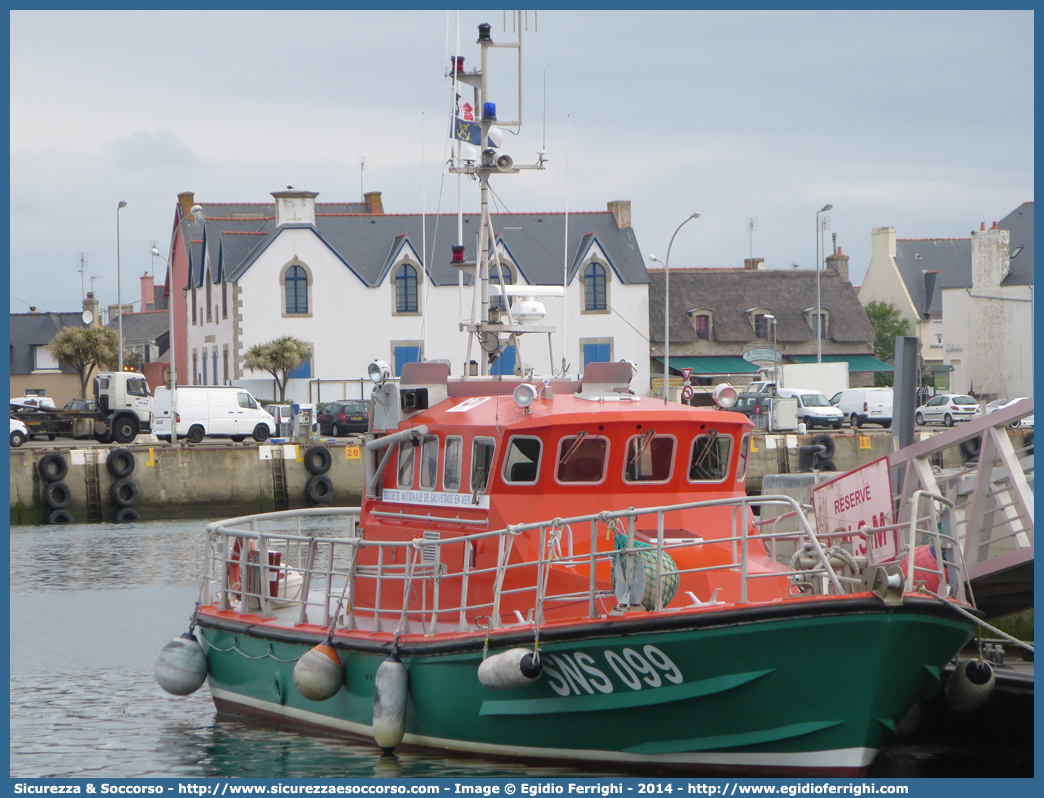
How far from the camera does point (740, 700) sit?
9.11 meters

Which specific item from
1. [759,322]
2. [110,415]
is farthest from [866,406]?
[110,415]

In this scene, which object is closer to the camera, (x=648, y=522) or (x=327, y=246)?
(x=648, y=522)

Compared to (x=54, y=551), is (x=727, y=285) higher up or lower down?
higher up

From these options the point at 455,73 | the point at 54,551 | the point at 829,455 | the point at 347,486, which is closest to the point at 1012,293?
the point at 829,455

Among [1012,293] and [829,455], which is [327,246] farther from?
[1012,293]

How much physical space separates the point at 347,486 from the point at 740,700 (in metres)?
25.4

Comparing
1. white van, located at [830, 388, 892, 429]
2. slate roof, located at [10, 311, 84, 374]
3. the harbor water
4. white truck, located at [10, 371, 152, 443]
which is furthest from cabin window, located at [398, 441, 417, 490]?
slate roof, located at [10, 311, 84, 374]

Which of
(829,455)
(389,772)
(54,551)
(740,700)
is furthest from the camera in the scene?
(829,455)

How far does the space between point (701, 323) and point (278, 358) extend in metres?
19.1

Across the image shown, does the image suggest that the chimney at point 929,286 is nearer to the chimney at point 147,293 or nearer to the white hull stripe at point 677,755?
the chimney at point 147,293

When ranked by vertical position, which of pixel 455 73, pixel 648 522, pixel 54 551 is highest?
pixel 455 73

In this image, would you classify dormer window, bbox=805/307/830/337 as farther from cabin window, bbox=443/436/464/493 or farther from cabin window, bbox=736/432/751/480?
cabin window, bbox=443/436/464/493

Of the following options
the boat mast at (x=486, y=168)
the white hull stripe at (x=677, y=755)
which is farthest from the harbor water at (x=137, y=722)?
the boat mast at (x=486, y=168)

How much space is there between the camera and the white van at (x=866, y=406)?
4716 cm
